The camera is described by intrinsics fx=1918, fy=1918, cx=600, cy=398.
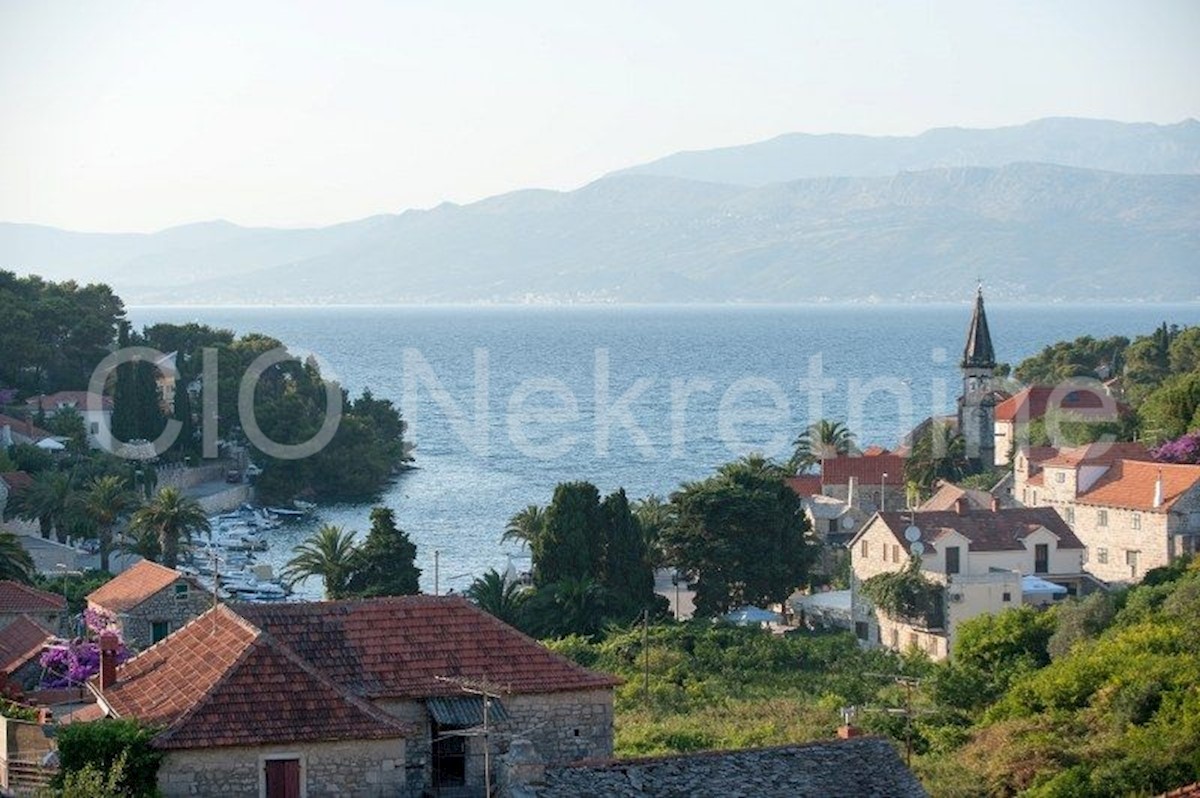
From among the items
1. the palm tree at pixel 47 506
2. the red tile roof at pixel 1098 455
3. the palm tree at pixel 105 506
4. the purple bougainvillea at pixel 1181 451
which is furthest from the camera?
the palm tree at pixel 47 506

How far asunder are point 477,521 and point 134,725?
63675mm

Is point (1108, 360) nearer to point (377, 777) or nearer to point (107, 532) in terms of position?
point (107, 532)

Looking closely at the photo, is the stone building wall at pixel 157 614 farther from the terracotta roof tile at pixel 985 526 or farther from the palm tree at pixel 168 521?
the palm tree at pixel 168 521

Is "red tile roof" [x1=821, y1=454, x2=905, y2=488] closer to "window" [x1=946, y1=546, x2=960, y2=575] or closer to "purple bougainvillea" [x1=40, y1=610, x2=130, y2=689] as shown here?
"window" [x1=946, y1=546, x2=960, y2=575]

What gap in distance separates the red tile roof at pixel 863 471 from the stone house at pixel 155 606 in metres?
36.8

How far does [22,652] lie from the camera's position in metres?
35.6

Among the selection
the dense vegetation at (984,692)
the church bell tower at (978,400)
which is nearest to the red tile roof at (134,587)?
the dense vegetation at (984,692)

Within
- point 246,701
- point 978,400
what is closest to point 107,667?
point 246,701

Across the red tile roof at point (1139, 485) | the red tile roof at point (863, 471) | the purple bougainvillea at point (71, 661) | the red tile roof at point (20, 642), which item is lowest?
the red tile roof at point (20, 642)

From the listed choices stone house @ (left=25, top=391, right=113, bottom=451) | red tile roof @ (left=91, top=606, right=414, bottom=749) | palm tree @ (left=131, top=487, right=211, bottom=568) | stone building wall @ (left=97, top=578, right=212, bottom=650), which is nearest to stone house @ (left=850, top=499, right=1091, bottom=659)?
stone building wall @ (left=97, top=578, right=212, bottom=650)

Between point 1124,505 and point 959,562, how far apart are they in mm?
7408

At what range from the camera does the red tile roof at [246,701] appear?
63.4 ft

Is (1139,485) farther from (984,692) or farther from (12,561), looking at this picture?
(12,561)

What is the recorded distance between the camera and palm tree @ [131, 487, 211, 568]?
60.7 meters
